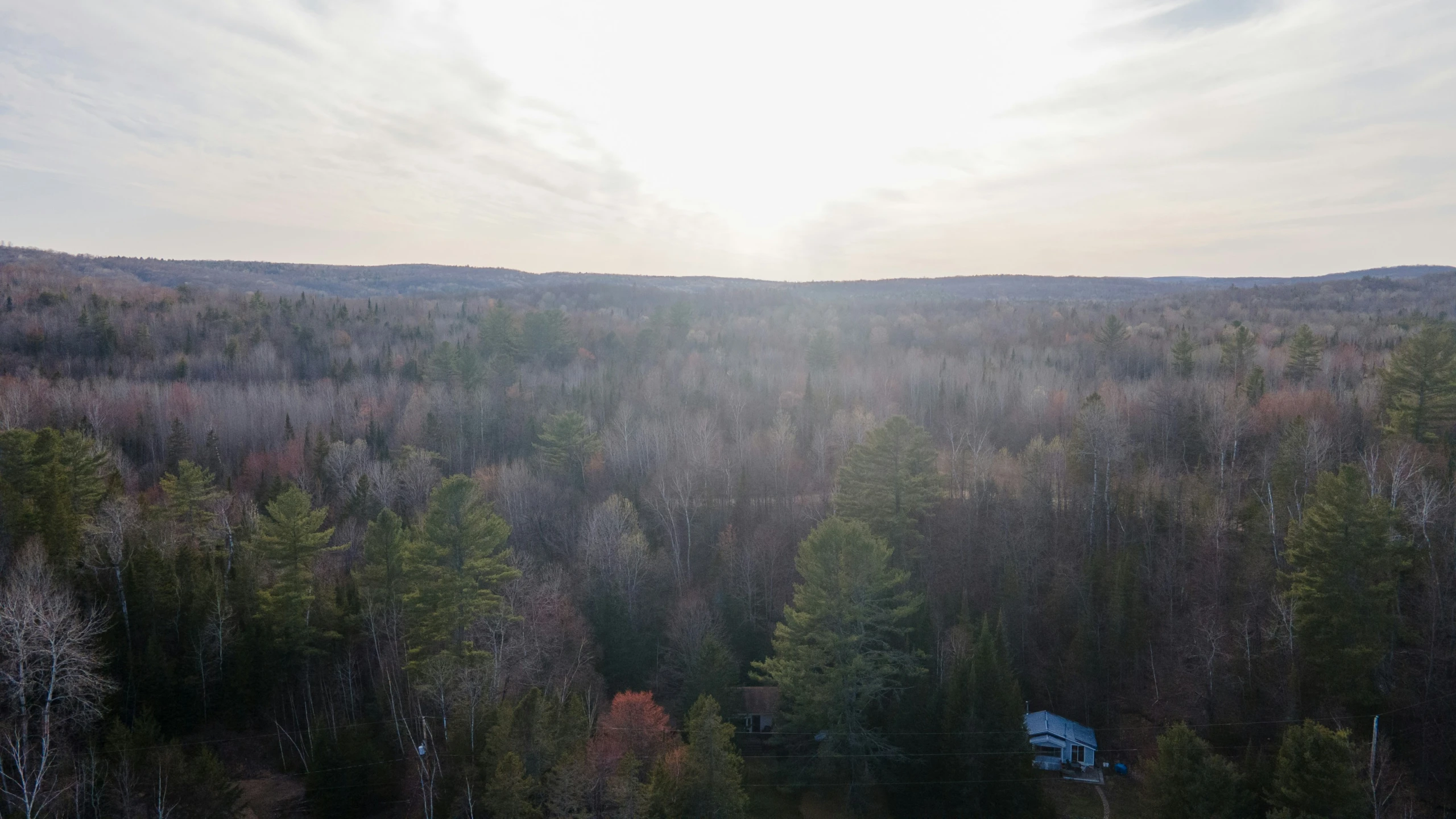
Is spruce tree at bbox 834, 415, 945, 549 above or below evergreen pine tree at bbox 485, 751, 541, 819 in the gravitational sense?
above

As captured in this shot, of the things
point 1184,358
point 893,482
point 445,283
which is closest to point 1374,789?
point 893,482

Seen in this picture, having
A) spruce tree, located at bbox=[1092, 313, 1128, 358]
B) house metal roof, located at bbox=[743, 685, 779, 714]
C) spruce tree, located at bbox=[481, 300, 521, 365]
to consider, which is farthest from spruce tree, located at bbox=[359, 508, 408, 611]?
spruce tree, located at bbox=[1092, 313, 1128, 358]

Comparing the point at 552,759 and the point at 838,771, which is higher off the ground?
the point at 552,759

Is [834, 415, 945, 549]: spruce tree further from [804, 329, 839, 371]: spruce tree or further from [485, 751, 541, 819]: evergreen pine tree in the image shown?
[804, 329, 839, 371]: spruce tree

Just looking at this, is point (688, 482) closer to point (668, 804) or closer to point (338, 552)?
point (338, 552)

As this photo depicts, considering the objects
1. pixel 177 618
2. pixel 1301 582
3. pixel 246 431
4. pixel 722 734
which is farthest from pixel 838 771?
pixel 246 431

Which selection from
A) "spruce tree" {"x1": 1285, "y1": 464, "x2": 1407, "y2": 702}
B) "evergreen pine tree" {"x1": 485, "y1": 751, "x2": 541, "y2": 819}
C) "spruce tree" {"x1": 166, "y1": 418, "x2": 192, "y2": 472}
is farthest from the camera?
"spruce tree" {"x1": 166, "y1": 418, "x2": 192, "y2": 472}

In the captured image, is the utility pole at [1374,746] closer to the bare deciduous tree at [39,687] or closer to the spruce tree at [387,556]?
the spruce tree at [387,556]
